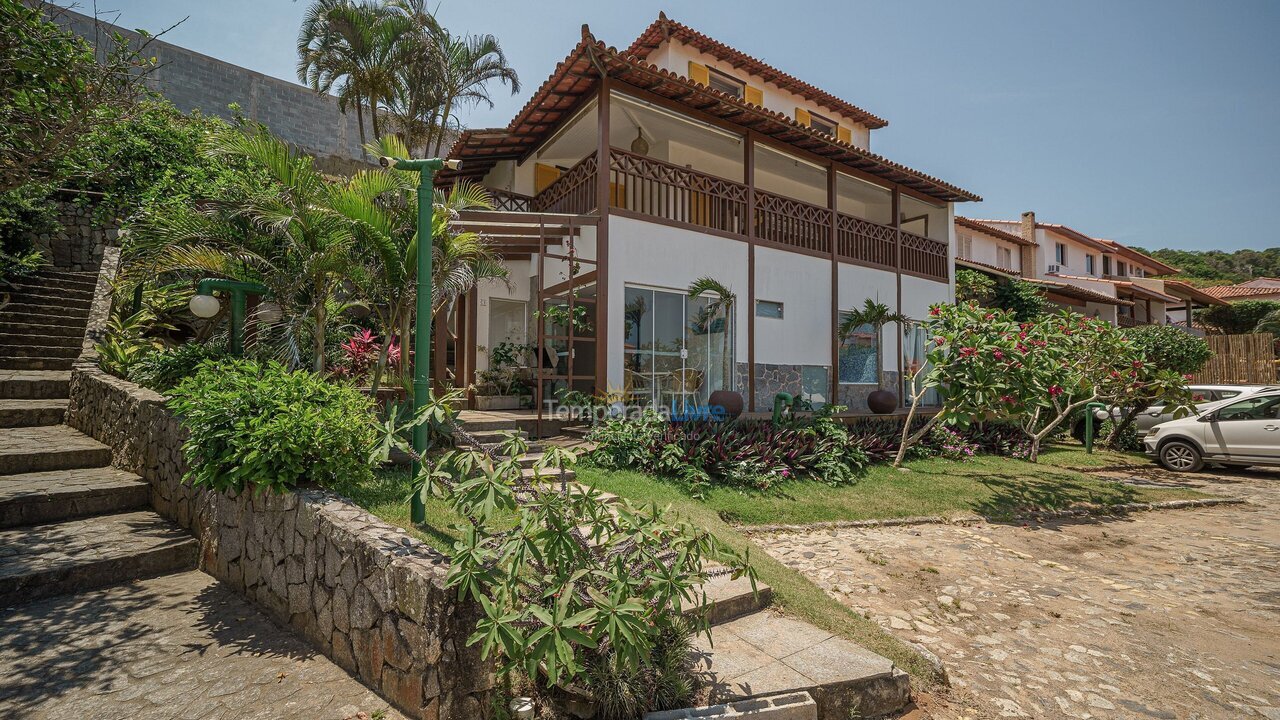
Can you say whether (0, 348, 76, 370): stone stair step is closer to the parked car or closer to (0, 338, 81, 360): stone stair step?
(0, 338, 81, 360): stone stair step

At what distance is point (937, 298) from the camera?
1507 centimetres

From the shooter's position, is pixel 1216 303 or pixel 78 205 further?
pixel 1216 303

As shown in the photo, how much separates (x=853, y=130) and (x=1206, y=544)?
14.3 metres

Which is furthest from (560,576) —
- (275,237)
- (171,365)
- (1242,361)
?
(1242,361)

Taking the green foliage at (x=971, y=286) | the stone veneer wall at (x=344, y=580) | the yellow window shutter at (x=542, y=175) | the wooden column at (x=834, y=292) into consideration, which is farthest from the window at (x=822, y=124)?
the stone veneer wall at (x=344, y=580)

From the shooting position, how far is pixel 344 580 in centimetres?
332

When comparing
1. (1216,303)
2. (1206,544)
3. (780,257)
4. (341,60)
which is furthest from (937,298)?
(1216,303)

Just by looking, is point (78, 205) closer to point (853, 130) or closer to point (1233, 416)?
point (853, 130)

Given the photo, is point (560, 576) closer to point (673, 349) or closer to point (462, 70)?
point (673, 349)

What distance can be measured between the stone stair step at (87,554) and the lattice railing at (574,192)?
725cm

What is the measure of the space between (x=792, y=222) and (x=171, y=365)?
35.9 ft

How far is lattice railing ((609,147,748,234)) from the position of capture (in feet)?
32.7

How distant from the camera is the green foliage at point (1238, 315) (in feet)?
93.8

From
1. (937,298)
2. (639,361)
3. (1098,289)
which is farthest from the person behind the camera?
(1098,289)
